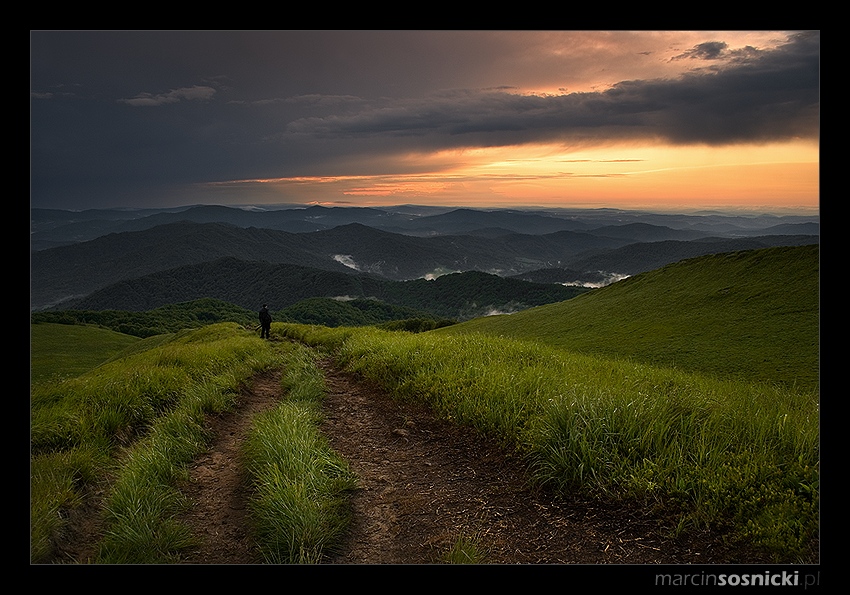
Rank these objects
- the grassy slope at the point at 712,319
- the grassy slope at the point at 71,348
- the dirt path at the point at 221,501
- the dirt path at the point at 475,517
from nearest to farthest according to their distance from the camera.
A: the dirt path at the point at 475,517 < the dirt path at the point at 221,501 < the grassy slope at the point at 712,319 < the grassy slope at the point at 71,348

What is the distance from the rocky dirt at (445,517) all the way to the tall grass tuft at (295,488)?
0.58ft

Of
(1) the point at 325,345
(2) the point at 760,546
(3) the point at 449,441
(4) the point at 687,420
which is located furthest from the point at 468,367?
(1) the point at 325,345

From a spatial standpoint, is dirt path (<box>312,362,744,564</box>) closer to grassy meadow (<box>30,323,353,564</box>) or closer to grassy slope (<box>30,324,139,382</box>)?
grassy meadow (<box>30,323,353,564</box>)

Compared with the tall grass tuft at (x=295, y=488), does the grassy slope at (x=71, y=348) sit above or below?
below

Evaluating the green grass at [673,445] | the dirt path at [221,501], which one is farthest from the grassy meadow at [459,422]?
the dirt path at [221,501]

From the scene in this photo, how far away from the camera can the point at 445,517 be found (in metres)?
4.49

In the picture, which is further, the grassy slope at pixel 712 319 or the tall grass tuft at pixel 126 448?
the grassy slope at pixel 712 319

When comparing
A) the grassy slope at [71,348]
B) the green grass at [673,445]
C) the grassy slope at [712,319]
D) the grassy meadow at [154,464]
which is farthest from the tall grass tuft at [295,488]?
the grassy slope at [71,348]

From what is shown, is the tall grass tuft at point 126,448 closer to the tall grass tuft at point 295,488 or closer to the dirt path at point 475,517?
the tall grass tuft at point 295,488

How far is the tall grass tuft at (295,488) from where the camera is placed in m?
3.91

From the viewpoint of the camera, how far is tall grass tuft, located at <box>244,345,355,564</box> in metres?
3.91

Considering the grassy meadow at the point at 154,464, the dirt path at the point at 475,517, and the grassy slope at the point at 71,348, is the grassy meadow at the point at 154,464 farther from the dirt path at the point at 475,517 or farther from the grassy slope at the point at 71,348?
the grassy slope at the point at 71,348

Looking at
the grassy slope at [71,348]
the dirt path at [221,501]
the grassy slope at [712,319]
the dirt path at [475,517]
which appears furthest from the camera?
the grassy slope at [71,348]

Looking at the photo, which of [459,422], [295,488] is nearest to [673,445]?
[459,422]
